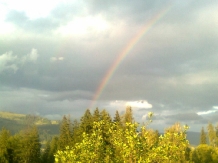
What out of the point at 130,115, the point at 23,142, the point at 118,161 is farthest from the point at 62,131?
the point at 118,161

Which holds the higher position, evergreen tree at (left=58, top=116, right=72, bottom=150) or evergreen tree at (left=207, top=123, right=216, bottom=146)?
evergreen tree at (left=58, top=116, right=72, bottom=150)

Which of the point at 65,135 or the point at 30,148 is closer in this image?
the point at 65,135

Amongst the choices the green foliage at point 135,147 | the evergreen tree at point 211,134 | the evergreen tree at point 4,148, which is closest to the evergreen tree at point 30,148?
the evergreen tree at point 4,148

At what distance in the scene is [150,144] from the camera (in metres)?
22.0

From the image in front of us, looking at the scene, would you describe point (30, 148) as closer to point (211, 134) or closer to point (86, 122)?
point (86, 122)

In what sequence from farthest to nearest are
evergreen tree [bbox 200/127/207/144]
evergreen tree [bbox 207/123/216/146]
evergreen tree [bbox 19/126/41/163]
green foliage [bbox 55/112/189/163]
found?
evergreen tree [bbox 207/123/216/146] → evergreen tree [bbox 200/127/207/144] → evergreen tree [bbox 19/126/41/163] → green foliage [bbox 55/112/189/163]

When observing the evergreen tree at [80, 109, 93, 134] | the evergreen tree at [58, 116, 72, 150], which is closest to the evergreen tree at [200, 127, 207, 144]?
the evergreen tree at [58, 116, 72, 150]

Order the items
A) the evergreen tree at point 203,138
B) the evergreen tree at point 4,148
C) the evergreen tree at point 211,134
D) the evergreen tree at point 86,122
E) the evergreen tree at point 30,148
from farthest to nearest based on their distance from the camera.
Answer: the evergreen tree at point 211,134 → the evergreen tree at point 203,138 → the evergreen tree at point 30,148 → the evergreen tree at point 4,148 → the evergreen tree at point 86,122

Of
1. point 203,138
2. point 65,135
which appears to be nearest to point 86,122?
point 65,135

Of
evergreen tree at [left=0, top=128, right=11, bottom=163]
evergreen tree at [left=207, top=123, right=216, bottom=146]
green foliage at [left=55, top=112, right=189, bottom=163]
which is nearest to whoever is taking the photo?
green foliage at [left=55, top=112, right=189, bottom=163]

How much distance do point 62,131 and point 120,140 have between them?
79.0 m

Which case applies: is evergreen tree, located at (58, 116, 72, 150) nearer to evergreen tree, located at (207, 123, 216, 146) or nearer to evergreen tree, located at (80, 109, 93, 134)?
evergreen tree, located at (80, 109, 93, 134)

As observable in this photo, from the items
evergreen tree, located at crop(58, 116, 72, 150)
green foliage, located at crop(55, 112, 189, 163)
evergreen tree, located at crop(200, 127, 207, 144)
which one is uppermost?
green foliage, located at crop(55, 112, 189, 163)

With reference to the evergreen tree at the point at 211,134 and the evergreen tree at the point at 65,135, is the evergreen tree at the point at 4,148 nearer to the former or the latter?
the evergreen tree at the point at 65,135
